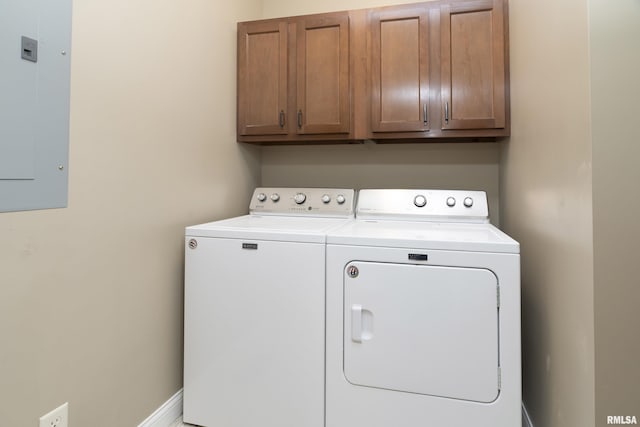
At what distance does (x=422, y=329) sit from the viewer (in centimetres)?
128

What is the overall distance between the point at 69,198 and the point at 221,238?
1.86 feet

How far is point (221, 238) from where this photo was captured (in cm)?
151

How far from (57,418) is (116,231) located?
61 centimetres

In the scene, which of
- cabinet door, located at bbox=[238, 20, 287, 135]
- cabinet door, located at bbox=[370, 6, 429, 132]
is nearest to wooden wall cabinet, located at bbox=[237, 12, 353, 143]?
cabinet door, located at bbox=[238, 20, 287, 135]

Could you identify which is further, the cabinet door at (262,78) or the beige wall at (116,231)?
the cabinet door at (262,78)

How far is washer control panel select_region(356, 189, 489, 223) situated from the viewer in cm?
182

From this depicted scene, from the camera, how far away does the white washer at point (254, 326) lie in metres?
1.40

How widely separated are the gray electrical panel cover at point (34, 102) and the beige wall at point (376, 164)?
1488mm

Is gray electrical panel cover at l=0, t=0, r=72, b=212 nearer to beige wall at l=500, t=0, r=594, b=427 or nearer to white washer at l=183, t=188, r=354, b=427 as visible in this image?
white washer at l=183, t=188, r=354, b=427

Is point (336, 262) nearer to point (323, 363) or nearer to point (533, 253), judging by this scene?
point (323, 363)

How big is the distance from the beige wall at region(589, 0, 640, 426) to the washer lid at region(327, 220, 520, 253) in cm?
32

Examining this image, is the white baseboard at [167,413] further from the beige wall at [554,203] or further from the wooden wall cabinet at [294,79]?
the beige wall at [554,203]

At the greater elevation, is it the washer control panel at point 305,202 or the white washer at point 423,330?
the washer control panel at point 305,202

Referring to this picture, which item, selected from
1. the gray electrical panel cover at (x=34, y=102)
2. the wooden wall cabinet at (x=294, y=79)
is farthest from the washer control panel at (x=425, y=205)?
the gray electrical panel cover at (x=34, y=102)
